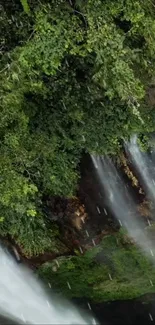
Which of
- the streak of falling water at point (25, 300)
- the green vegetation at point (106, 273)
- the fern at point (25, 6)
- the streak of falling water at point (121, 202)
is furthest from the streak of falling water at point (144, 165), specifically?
the fern at point (25, 6)

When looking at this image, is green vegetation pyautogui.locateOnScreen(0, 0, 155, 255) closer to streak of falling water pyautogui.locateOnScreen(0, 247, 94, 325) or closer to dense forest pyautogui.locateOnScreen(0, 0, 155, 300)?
dense forest pyautogui.locateOnScreen(0, 0, 155, 300)

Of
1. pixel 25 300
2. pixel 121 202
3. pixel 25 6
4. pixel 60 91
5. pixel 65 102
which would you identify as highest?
pixel 25 6

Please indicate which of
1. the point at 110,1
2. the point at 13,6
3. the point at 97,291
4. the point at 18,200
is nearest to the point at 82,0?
the point at 110,1

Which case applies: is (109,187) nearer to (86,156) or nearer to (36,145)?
(86,156)

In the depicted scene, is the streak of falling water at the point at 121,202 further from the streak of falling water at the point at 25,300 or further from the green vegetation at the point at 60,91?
the streak of falling water at the point at 25,300

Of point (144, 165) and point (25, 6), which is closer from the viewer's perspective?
point (25, 6)

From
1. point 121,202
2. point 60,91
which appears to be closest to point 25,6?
point 60,91

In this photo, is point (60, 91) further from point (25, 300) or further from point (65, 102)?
point (25, 300)
